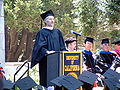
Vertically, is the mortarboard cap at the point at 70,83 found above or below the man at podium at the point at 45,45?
below

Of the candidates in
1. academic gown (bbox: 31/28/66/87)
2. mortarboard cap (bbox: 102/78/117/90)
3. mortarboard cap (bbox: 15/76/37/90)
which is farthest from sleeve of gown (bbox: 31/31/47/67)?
mortarboard cap (bbox: 102/78/117/90)

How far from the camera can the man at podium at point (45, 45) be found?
171 inches

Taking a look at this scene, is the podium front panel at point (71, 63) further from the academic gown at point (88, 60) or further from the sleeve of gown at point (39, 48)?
the academic gown at point (88, 60)

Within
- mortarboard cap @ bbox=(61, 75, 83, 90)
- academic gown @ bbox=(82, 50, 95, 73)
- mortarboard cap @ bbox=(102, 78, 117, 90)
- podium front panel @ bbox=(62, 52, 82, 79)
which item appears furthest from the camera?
academic gown @ bbox=(82, 50, 95, 73)

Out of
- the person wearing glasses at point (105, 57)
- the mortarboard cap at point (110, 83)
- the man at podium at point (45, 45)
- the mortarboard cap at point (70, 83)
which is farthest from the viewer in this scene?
the person wearing glasses at point (105, 57)

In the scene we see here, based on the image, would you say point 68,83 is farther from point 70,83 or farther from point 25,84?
point 25,84

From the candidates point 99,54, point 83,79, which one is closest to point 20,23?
point 99,54

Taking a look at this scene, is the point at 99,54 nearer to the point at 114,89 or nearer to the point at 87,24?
the point at 114,89

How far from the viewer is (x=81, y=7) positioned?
37.5 ft

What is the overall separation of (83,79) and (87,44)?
2.29 metres

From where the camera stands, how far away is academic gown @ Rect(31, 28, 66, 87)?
4.34m

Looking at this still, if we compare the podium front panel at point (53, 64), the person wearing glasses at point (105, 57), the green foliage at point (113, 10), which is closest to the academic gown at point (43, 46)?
the podium front panel at point (53, 64)

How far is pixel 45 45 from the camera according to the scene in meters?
4.48

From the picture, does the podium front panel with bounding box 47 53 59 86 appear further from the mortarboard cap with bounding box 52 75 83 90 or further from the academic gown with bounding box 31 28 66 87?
the mortarboard cap with bounding box 52 75 83 90
